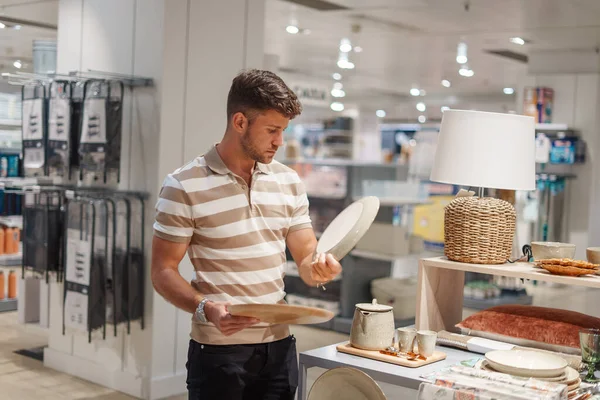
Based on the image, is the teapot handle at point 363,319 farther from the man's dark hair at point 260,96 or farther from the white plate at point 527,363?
the man's dark hair at point 260,96

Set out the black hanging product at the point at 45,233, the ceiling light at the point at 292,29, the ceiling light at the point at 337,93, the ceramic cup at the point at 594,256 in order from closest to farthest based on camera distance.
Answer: the ceramic cup at the point at 594,256, the black hanging product at the point at 45,233, the ceiling light at the point at 292,29, the ceiling light at the point at 337,93

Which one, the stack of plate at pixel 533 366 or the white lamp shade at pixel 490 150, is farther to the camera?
the white lamp shade at pixel 490 150

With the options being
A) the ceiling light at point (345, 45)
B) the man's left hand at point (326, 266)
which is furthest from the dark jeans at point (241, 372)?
the ceiling light at point (345, 45)

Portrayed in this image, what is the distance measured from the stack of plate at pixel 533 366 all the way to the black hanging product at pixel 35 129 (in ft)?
A: 12.5

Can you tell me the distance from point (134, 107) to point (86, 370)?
1.82 m

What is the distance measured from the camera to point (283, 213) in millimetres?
2408

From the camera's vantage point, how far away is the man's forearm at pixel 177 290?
217 cm

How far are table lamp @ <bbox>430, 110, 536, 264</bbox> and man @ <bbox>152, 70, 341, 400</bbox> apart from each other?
25.3 inches

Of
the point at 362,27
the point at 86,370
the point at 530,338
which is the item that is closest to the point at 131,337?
the point at 86,370

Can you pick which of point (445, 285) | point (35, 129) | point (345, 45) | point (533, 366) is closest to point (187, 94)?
point (35, 129)

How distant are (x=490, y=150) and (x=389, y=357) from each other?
798 millimetres

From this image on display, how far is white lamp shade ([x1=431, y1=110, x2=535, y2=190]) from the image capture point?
267cm

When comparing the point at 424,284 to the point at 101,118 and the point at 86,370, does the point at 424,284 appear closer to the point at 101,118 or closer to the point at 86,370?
the point at 101,118

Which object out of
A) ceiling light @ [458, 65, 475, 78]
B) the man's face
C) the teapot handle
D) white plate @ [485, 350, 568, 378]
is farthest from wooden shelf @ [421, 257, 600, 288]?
ceiling light @ [458, 65, 475, 78]
